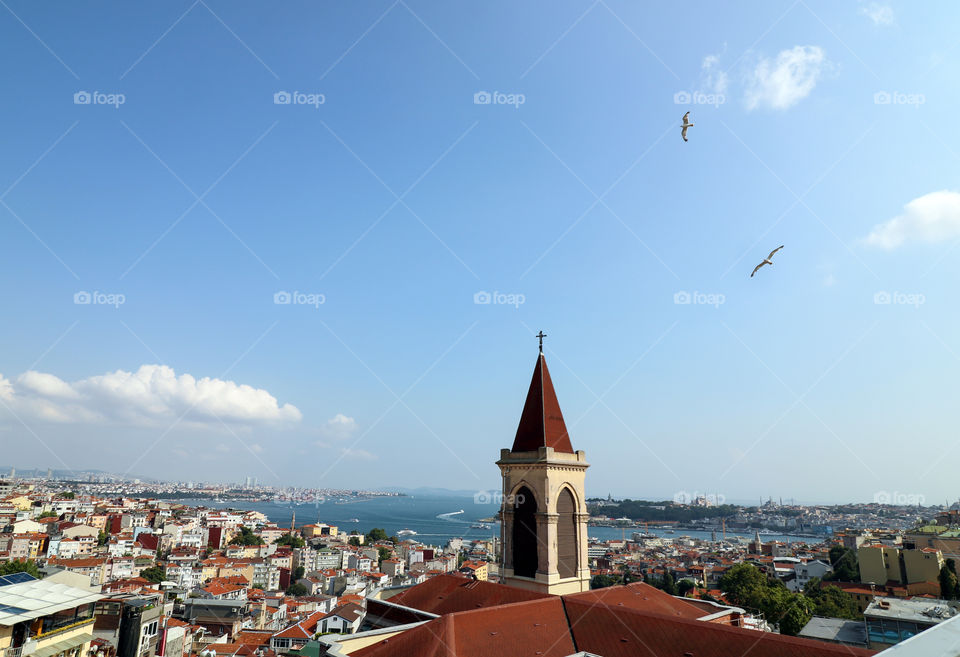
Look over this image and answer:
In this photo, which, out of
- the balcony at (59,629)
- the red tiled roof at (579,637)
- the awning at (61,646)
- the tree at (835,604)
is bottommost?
the tree at (835,604)

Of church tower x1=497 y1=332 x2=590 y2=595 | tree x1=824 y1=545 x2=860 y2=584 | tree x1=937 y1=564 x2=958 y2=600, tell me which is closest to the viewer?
church tower x1=497 y1=332 x2=590 y2=595

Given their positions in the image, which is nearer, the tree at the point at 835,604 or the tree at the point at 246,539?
the tree at the point at 835,604

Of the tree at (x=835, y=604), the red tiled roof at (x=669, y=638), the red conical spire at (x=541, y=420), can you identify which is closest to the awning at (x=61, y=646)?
the red tiled roof at (x=669, y=638)

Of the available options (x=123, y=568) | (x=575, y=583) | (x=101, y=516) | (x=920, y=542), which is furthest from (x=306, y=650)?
(x=101, y=516)

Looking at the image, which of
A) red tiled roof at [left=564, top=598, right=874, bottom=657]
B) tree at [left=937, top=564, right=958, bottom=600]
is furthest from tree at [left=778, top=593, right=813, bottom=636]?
red tiled roof at [left=564, top=598, right=874, bottom=657]

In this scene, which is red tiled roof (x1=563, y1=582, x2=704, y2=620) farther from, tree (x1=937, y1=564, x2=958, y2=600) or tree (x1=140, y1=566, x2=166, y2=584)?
tree (x1=140, y1=566, x2=166, y2=584)

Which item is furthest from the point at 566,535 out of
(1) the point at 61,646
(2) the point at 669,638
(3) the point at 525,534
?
(1) the point at 61,646

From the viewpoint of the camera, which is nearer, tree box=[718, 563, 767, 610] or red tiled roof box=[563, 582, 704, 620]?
red tiled roof box=[563, 582, 704, 620]

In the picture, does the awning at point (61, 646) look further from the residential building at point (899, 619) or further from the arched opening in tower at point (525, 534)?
the residential building at point (899, 619)
